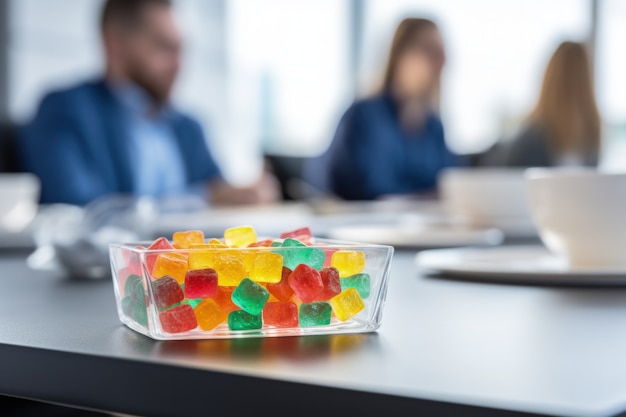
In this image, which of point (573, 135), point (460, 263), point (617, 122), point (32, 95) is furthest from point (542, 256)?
point (617, 122)

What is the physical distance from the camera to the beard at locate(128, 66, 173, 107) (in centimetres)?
275

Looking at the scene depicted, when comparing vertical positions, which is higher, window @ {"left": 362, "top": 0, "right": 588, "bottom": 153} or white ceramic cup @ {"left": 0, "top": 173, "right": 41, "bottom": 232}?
window @ {"left": 362, "top": 0, "right": 588, "bottom": 153}

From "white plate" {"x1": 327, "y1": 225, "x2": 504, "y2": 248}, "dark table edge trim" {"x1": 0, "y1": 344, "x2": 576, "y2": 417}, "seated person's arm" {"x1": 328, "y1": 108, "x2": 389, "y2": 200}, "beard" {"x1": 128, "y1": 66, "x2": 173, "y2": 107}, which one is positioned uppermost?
"beard" {"x1": 128, "y1": 66, "x2": 173, "y2": 107}

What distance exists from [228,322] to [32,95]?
12.7ft

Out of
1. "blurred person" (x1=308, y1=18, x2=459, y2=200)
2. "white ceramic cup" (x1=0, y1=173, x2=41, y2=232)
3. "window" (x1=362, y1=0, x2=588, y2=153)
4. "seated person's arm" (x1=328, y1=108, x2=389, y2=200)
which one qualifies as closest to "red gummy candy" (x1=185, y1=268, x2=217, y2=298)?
"white ceramic cup" (x1=0, y1=173, x2=41, y2=232)

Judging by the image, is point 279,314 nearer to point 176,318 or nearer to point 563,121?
point 176,318

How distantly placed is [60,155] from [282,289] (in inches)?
91.6

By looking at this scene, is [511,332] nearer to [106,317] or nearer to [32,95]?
[106,317]

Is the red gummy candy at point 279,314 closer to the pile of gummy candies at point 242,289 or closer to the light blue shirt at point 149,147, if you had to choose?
the pile of gummy candies at point 242,289

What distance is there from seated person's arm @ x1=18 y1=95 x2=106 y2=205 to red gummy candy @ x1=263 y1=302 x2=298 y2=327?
7.23 ft

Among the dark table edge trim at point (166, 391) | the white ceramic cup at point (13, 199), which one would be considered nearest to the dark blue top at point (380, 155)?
the white ceramic cup at point (13, 199)

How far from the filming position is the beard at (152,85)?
2.75 m

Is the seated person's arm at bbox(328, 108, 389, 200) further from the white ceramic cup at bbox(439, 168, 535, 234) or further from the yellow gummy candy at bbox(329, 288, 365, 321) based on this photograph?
the yellow gummy candy at bbox(329, 288, 365, 321)

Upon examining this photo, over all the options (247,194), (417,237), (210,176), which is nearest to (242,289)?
(417,237)
